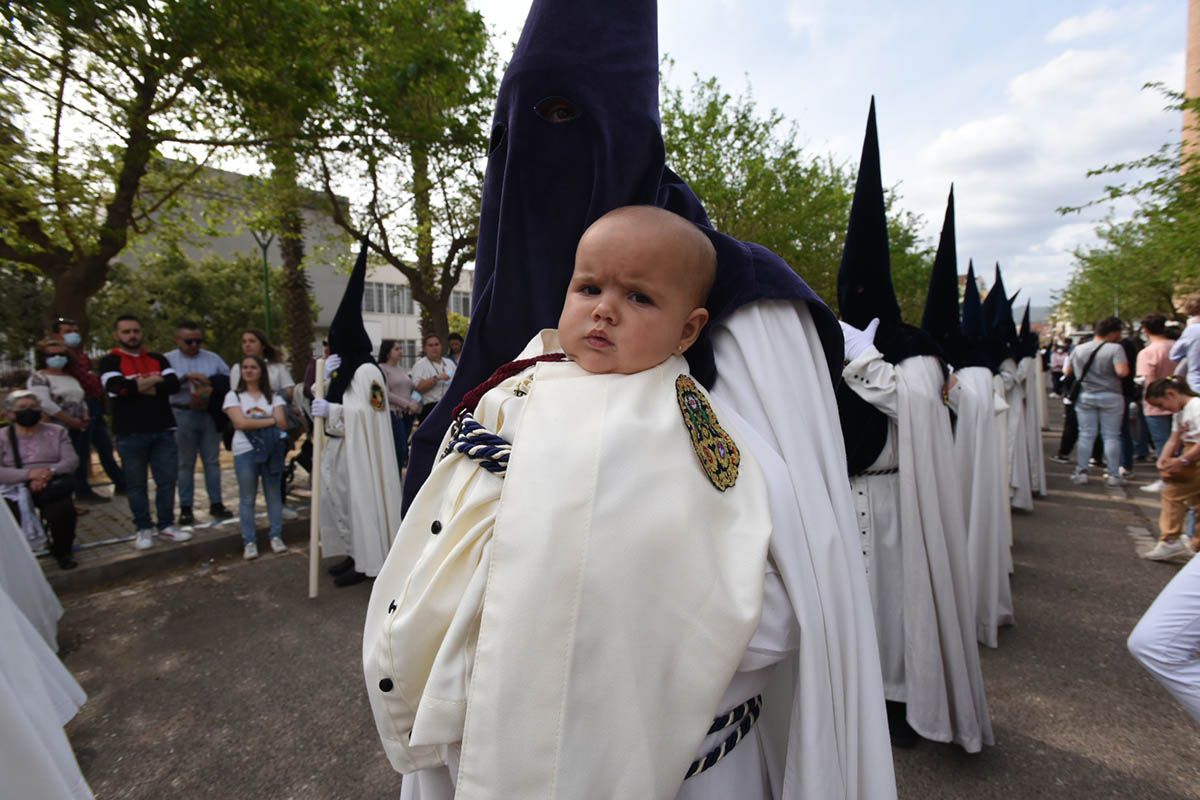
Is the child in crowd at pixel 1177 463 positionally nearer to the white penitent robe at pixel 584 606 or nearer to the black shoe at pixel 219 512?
the white penitent robe at pixel 584 606

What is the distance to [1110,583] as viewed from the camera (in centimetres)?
531

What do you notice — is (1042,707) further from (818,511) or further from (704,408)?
(704,408)

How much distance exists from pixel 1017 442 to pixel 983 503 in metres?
4.05

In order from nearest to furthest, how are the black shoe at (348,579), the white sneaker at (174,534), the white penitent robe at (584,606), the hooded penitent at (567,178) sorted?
1. the white penitent robe at (584,606)
2. the hooded penitent at (567,178)
3. the black shoe at (348,579)
4. the white sneaker at (174,534)

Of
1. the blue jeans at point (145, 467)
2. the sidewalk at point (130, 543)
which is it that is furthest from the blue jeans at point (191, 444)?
the sidewalk at point (130, 543)

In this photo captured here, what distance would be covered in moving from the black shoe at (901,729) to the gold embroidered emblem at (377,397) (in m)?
4.62

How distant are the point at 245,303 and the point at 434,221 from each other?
15718 mm

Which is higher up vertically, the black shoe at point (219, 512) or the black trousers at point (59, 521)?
the black trousers at point (59, 521)

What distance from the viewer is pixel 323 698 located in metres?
3.63

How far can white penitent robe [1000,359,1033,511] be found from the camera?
25.0 feet

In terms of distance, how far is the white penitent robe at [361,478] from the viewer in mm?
5531

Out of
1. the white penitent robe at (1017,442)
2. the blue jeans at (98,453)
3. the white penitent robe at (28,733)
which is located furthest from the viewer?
the blue jeans at (98,453)

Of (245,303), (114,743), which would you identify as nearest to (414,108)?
(114,743)

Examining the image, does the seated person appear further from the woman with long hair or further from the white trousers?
the white trousers
